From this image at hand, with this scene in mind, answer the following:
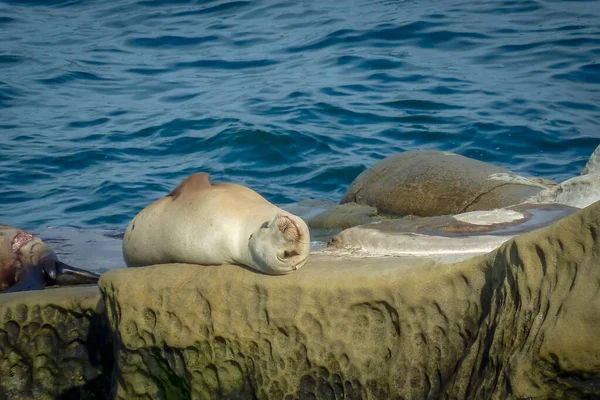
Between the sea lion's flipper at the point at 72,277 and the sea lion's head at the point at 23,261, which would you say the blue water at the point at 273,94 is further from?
the sea lion's flipper at the point at 72,277

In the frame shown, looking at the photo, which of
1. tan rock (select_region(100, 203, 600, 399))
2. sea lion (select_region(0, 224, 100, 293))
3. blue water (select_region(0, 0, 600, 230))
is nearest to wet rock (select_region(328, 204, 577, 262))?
tan rock (select_region(100, 203, 600, 399))

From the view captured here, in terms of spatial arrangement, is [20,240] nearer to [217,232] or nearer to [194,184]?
[194,184]

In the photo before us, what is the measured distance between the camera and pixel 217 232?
4496 millimetres

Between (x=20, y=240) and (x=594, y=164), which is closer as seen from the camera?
(x=20, y=240)

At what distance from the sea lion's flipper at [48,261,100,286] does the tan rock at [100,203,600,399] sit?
1.06 metres

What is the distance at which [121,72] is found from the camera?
13.9 meters

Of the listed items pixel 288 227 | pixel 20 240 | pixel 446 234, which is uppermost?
pixel 288 227

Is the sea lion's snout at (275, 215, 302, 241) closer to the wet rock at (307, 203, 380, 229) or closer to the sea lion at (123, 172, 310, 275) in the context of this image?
the sea lion at (123, 172, 310, 275)

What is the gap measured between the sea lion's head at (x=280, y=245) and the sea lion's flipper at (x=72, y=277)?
1760 mm

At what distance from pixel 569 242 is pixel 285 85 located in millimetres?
9688

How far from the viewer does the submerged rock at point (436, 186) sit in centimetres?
732

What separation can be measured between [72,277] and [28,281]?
33 cm

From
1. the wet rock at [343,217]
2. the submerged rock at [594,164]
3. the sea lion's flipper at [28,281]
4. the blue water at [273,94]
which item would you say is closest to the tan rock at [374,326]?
the sea lion's flipper at [28,281]

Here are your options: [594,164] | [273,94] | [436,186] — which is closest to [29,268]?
[436,186]
